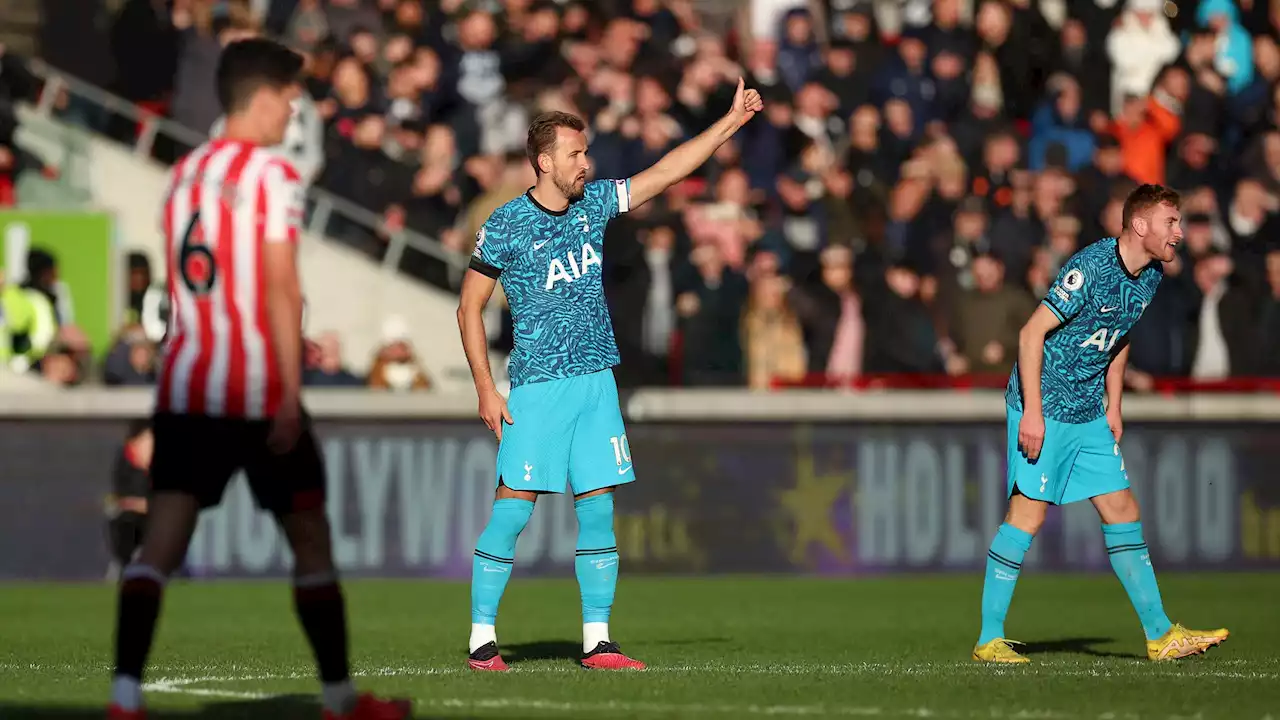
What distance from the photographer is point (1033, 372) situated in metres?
9.41

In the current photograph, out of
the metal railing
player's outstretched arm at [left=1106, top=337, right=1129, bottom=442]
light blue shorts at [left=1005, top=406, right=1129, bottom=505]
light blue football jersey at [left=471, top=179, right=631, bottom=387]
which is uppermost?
the metal railing

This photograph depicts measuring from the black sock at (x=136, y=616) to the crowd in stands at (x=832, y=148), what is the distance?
395 inches

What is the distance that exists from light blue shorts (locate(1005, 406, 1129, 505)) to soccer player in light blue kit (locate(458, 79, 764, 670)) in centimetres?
188

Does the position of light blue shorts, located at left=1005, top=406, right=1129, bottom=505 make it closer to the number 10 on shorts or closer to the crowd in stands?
the number 10 on shorts

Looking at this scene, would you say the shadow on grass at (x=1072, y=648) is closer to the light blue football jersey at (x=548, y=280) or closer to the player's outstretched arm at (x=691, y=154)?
the light blue football jersey at (x=548, y=280)

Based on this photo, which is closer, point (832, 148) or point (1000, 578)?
point (1000, 578)

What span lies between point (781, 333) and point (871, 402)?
2.91 feet

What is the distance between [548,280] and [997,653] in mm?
2641

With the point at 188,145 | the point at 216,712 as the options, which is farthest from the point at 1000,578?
the point at 188,145

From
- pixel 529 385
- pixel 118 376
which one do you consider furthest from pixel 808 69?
pixel 529 385

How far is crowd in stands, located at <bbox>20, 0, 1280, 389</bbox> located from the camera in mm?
16562

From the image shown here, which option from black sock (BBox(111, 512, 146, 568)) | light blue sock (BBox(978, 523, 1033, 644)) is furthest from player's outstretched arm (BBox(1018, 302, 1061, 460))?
black sock (BBox(111, 512, 146, 568))

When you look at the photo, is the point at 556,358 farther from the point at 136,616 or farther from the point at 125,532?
the point at 125,532

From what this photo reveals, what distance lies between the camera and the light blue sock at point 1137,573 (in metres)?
9.78
